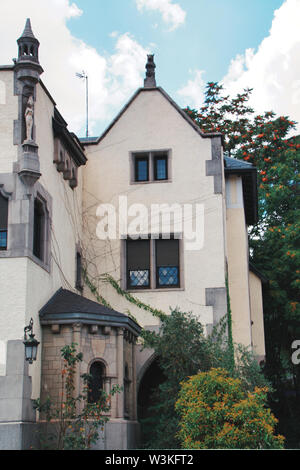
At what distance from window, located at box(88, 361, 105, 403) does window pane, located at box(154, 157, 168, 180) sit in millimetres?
7315

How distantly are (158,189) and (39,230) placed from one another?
17.1ft

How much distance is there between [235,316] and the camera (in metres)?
23.0

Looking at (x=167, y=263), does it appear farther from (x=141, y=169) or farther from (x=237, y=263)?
(x=141, y=169)

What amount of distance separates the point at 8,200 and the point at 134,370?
6115mm

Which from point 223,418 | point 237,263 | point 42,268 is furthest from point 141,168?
point 223,418

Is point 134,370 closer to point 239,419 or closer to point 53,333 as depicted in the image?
point 53,333

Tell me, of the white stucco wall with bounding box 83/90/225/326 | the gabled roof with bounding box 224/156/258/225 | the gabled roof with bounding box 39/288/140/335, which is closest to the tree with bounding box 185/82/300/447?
the gabled roof with bounding box 224/156/258/225

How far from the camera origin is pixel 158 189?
888 inches

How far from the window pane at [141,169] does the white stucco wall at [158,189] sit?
0.41m

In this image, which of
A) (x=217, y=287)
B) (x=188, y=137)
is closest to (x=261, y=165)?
(x=188, y=137)

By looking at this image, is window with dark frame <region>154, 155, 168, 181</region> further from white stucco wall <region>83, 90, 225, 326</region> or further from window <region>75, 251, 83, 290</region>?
window <region>75, 251, 83, 290</region>

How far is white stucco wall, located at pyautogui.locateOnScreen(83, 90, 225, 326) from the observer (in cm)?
2164

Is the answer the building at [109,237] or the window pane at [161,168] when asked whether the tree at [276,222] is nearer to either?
the building at [109,237]

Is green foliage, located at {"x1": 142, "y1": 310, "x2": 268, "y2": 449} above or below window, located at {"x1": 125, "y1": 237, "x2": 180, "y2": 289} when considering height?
below
